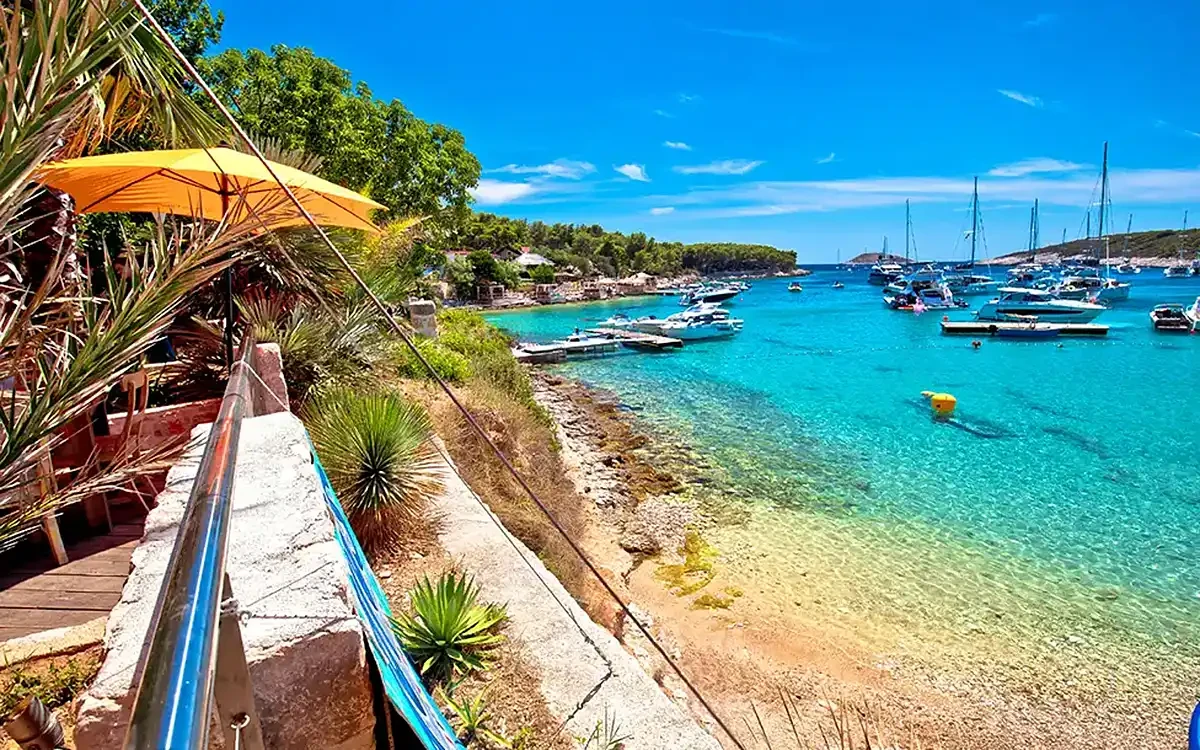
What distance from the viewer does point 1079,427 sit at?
20969mm

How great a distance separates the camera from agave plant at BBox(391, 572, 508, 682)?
4172mm

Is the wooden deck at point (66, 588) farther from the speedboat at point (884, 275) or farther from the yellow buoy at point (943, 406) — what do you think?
the speedboat at point (884, 275)

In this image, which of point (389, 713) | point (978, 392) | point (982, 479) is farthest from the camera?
point (978, 392)

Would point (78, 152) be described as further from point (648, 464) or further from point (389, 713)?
point (648, 464)

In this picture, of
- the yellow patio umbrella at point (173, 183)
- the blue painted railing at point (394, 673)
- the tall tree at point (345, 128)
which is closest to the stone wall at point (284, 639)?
the blue painted railing at point (394, 673)

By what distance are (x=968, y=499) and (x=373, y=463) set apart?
1343 centimetres

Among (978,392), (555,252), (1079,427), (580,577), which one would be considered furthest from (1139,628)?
(555,252)

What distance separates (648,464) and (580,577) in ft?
27.6

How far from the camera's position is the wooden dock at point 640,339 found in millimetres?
37062

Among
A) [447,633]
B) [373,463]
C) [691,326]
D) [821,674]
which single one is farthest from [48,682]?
[691,326]

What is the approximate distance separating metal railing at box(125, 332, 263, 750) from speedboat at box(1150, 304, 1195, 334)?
2320 inches

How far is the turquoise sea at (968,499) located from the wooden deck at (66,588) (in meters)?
8.12

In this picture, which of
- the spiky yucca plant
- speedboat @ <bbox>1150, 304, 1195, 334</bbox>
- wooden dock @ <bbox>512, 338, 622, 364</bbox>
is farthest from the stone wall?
speedboat @ <bbox>1150, 304, 1195, 334</bbox>

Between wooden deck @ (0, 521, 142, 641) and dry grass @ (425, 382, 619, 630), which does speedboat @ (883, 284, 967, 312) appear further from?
wooden deck @ (0, 521, 142, 641)
